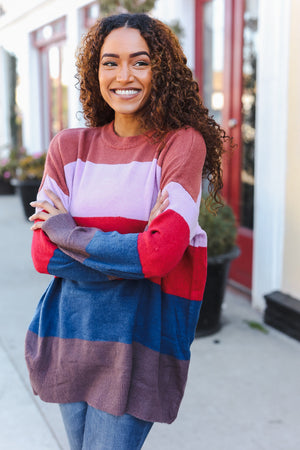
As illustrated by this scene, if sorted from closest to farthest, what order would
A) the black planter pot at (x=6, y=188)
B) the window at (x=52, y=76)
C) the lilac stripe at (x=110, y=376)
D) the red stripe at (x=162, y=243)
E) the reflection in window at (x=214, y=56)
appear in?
the red stripe at (x=162, y=243), the lilac stripe at (x=110, y=376), the reflection in window at (x=214, y=56), the window at (x=52, y=76), the black planter pot at (x=6, y=188)

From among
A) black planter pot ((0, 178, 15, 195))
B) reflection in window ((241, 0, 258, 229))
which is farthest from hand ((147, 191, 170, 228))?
black planter pot ((0, 178, 15, 195))

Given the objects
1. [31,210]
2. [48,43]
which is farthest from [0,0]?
[31,210]

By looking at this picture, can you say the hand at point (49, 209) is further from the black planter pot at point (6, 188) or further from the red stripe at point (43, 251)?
the black planter pot at point (6, 188)

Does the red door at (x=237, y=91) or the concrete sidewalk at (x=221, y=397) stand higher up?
the red door at (x=237, y=91)

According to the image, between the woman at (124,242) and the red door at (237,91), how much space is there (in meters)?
2.84

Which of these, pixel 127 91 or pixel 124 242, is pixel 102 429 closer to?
pixel 124 242

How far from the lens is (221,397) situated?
286 centimetres

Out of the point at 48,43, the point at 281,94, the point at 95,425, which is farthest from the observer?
the point at 48,43

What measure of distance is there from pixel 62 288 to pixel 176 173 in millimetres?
490

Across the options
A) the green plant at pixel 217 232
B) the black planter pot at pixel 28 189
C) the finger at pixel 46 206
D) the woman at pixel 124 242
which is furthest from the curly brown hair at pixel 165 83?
the black planter pot at pixel 28 189

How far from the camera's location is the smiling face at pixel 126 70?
153 centimetres

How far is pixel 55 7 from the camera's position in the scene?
323 inches

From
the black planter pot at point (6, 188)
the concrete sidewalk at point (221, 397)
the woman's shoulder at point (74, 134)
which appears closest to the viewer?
the woman's shoulder at point (74, 134)

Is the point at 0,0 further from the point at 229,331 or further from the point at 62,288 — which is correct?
the point at 62,288
